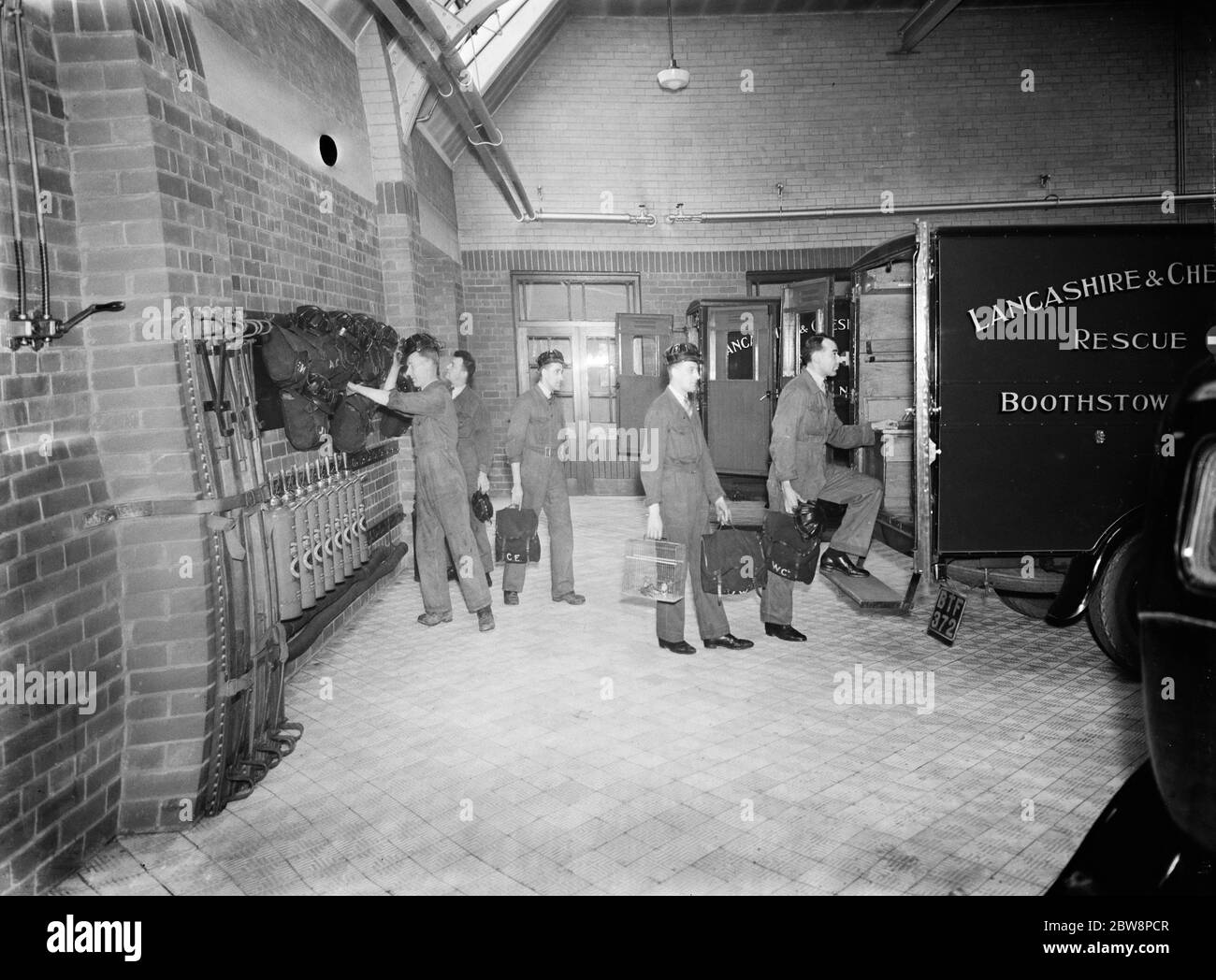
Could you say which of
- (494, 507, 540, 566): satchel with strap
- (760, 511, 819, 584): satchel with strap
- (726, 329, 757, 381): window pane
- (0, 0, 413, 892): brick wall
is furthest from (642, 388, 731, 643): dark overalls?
(726, 329, 757, 381): window pane

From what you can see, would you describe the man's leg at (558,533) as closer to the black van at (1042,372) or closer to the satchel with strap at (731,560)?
the satchel with strap at (731,560)

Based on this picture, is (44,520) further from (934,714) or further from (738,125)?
(738,125)

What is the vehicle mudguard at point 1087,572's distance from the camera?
461 centimetres

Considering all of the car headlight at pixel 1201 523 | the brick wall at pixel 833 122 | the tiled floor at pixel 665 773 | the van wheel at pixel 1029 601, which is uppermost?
the brick wall at pixel 833 122

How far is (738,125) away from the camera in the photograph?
12.0 meters

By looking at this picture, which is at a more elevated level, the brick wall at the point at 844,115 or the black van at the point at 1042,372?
the brick wall at the point at 844,115

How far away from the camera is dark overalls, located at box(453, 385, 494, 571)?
23.8 feet

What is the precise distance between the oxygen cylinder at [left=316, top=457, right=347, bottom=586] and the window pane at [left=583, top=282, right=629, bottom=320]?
25.9 ft

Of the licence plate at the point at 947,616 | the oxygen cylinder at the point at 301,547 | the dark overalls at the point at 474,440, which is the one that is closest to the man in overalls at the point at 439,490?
the dark overalls at the point at 474,440

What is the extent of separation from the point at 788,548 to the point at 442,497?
2.47 meters

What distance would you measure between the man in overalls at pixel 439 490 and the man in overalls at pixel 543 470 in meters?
0.75

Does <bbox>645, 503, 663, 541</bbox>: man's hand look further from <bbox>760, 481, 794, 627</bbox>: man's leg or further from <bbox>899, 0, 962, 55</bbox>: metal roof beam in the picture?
<bbox>899, 0, 962, 55</bbox>: metal roof beam

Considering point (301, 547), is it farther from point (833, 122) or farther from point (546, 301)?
point (833, 122)

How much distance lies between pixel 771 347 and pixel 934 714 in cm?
684
